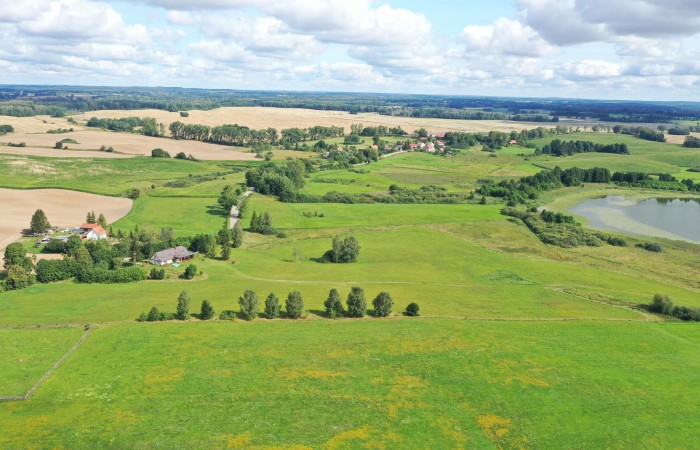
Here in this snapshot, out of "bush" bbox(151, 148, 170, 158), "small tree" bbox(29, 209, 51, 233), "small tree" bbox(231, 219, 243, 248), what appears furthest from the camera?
"bush" bbox(151, 148, 170, 158)

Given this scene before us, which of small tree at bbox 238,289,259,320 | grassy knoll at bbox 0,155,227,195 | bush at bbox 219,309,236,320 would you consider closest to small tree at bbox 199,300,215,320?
bush at bbox 219,309,236,320

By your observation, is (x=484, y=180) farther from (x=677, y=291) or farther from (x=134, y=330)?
(x=134, y=330)

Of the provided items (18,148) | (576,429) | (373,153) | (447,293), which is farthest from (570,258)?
(18,148)

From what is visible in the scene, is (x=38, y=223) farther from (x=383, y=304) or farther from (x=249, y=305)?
(x=383, y=304)

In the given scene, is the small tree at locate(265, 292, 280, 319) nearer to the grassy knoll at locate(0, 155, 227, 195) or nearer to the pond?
the grassy knoll at locate(0, 155, 227, 195)

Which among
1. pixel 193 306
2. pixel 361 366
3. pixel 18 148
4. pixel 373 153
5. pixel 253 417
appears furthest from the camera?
pixel 373 153

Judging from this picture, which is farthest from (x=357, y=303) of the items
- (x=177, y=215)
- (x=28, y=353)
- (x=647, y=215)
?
(x=647, y=215)

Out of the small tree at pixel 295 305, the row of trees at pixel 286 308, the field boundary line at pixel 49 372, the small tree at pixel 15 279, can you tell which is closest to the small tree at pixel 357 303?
the row of trees at pixel 286 308
